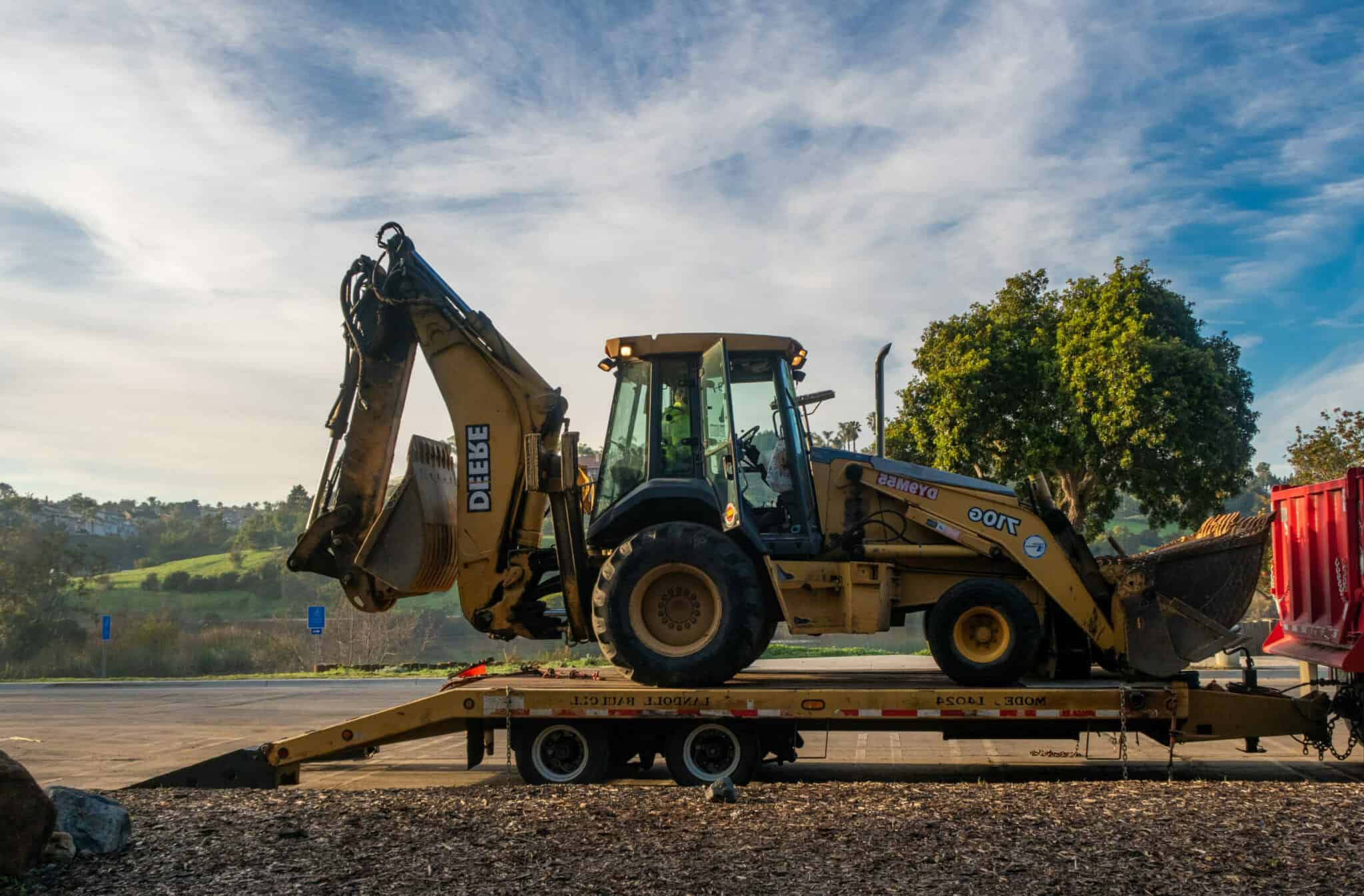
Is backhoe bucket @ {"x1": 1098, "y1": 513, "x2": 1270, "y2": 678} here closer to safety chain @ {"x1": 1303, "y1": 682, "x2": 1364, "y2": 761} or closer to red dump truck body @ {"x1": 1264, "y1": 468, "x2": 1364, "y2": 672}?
red dump truck body @ {"x1": 1264, "y1": 468, "x2": 1364, "y2": 672}

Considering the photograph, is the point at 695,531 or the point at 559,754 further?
the point at 559,754

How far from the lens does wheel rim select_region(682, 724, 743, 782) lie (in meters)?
9.04

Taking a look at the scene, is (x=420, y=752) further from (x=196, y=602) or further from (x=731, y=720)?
(x=196, y=602)

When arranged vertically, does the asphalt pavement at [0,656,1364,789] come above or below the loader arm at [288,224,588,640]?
below

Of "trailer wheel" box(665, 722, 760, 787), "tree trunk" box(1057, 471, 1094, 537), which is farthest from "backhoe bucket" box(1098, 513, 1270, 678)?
"tree trunk" box(1057, 471, 1094, 537)

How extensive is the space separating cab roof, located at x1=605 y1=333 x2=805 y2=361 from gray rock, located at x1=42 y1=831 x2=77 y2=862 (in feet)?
18.7

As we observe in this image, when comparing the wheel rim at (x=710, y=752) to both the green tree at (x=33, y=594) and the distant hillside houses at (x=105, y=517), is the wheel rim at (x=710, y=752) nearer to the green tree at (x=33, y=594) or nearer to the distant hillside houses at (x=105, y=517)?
the green tree at (x=33, y=594)

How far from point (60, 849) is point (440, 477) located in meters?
5.27

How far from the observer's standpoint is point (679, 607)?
9.27 meters

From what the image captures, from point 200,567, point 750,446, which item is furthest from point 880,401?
point 200,567

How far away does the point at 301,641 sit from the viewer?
152 ft

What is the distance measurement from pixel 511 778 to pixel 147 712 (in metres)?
10.1

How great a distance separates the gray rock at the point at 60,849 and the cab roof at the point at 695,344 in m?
5.69

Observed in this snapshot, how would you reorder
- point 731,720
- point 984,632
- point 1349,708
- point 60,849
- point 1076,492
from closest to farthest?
point 60,849 < point 731,720 < point 1349,708 < point 984,632 < point 1076,492
